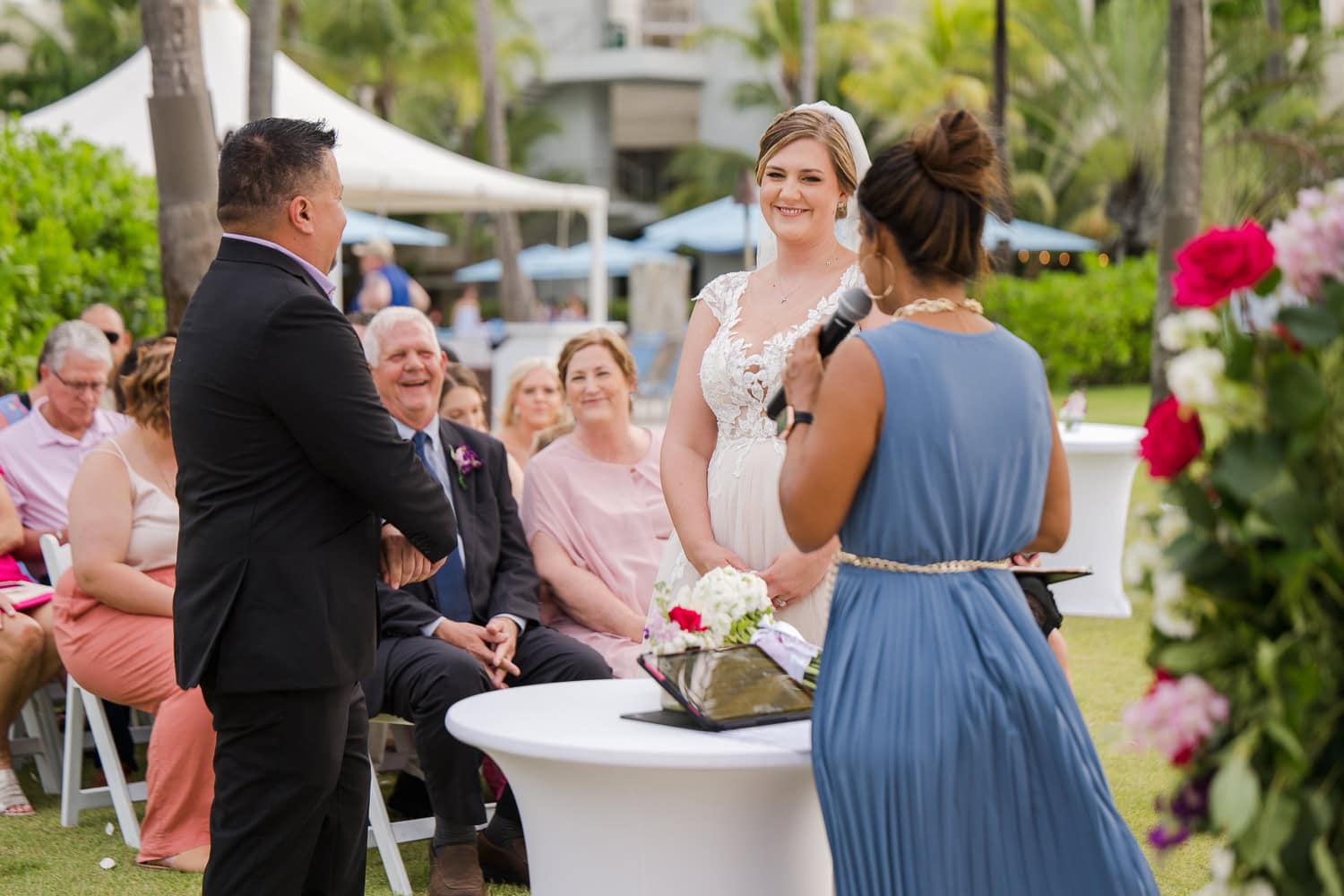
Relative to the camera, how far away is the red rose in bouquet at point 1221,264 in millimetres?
2104

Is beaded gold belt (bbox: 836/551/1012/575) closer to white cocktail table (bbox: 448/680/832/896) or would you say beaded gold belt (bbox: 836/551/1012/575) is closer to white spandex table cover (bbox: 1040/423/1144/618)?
white cocktail table (bbox: 448/680/832/896)

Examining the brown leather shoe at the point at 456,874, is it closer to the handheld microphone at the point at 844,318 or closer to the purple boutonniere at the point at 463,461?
the purple boutonniere at the point at 463,461

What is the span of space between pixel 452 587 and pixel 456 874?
1077 millimetres

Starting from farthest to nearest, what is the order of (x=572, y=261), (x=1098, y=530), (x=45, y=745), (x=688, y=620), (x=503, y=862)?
(x=572, y=261), (x=1098, y=530), (x=45, y=745), (x=503, y=862), (x=688, y=620)

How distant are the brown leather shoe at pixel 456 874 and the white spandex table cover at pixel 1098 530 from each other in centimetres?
541

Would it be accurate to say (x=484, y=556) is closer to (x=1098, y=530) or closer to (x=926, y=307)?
(x=926, y=307)

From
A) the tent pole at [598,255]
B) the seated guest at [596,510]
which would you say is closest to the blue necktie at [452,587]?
the seated guest at [596,510]

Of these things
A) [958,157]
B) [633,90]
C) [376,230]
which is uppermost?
[633,90]

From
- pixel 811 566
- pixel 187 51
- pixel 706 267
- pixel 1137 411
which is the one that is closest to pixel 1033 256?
pixel 706 267

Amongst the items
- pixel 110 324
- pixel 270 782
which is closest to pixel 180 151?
pixel 110 324

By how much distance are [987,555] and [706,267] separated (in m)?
43.1

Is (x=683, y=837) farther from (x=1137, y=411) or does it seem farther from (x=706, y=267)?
(x=706, y=267)

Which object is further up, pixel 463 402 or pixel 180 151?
pixel 180 151

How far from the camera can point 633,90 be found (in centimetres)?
4728
